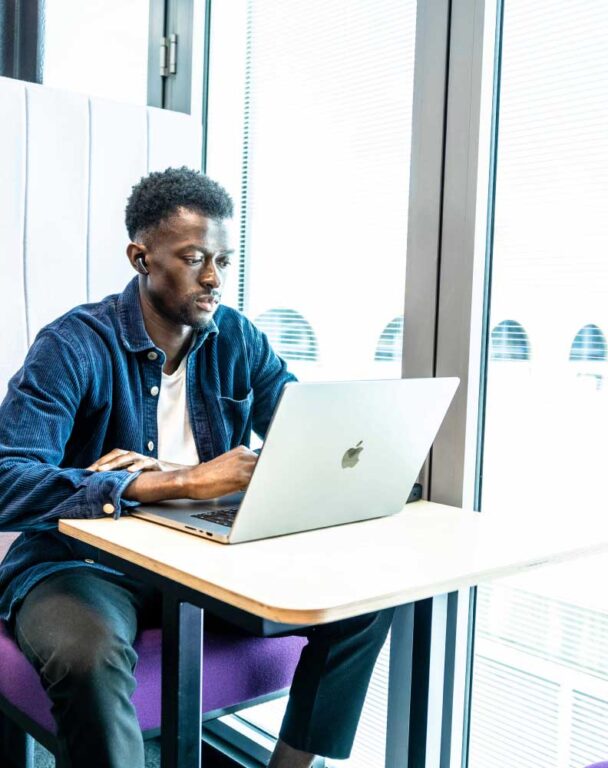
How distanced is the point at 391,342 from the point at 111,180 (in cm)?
90

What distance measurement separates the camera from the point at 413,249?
186 centimetres

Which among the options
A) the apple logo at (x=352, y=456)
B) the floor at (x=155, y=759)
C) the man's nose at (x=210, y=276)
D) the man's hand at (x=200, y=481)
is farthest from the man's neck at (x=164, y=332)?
the floor at (x=155, y=759)

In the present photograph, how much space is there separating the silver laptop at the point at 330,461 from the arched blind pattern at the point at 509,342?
0.90 feet

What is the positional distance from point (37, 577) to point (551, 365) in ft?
3.25

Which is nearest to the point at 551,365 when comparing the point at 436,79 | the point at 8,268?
the point at 436,79

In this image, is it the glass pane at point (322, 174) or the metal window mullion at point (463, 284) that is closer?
the metal window mullion at point (463, 284)

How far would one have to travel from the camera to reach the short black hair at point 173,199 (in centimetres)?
184

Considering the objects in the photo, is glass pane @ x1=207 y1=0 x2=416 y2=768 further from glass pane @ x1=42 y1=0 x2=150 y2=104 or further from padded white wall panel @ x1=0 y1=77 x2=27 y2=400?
padded white wall panel @ x1=0 y1=77 x2=27 y2=400

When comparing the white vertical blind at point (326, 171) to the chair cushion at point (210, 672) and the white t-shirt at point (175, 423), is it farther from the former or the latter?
the chair cushion at point (210, 672)

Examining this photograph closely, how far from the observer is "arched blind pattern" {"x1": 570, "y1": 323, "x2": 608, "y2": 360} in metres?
1.54

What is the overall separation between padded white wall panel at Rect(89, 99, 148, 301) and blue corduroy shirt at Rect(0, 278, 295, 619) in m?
0.48

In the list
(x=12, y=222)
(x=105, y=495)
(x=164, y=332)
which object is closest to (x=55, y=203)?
(x=12, y=222)

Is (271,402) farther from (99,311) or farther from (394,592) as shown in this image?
(394,592)

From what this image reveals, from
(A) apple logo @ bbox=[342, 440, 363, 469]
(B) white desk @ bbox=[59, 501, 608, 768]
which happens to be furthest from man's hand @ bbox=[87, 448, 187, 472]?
(A) apple logo @ bbox=[342, 440, 363, 469]
